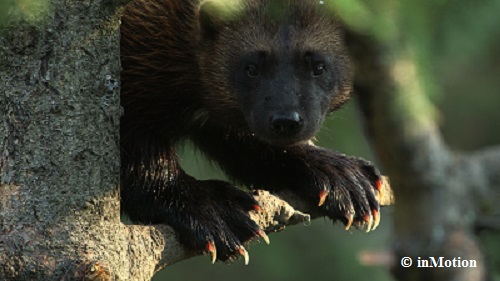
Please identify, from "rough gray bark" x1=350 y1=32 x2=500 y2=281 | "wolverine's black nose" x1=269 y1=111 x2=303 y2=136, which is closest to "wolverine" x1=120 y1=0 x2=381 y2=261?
"wolverine's black nose" x1=269 y1=111 x2=303 y2=136

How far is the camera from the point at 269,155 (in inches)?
194

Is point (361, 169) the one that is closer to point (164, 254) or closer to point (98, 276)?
point (164, 254)

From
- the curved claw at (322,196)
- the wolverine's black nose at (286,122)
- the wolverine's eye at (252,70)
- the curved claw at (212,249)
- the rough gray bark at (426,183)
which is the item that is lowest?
the curved claw at (212,249)

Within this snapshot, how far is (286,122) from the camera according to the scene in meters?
4.04

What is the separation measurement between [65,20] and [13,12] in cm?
26

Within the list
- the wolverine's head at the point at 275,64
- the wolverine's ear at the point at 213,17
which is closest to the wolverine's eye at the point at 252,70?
the wolverine's head at the point at 275,64

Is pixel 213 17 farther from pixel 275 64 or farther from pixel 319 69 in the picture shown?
pixel 319 69

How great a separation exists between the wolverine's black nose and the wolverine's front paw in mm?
608

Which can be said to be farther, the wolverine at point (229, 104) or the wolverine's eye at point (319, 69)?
the wolverine's eye at point (319, 69)

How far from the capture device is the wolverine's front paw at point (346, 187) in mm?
4656

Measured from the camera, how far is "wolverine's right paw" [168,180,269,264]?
4027 millimetres

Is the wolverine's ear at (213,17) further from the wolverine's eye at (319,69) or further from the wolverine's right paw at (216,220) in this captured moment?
the wolverine's right paw at (216,220)

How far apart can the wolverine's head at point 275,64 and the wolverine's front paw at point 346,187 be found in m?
0.35

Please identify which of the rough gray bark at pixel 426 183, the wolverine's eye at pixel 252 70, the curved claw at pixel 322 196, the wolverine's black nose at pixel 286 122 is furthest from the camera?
the rough gray bark at pixel 426 183
